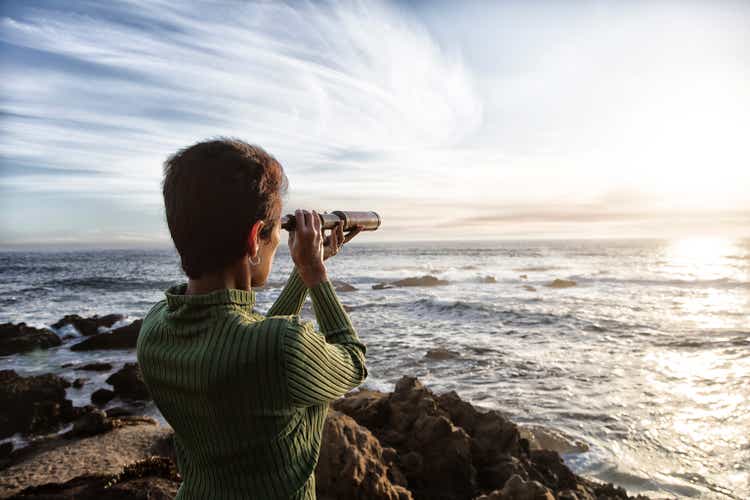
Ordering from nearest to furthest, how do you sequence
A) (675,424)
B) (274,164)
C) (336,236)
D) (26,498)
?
(274,164), (336,236), (26,498), (675,424)

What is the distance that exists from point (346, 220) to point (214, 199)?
80 cm

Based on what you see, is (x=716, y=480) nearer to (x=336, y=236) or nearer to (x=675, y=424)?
(x=675, y=424)

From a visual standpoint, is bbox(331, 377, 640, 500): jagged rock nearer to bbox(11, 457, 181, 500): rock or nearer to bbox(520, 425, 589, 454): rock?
bbox(520, 425, 589, 454): rock

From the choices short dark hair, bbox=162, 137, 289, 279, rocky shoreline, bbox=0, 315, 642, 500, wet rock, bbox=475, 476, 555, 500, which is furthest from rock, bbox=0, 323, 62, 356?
short dark hair, bbox=162, 137, 289, 279

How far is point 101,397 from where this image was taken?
9.51 m

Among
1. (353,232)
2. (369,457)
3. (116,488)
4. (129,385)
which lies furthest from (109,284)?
(353,232)

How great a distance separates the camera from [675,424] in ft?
25.0

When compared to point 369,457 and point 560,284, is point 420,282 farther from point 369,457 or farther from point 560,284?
point 369,457

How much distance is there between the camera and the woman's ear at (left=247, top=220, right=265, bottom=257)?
1.38m

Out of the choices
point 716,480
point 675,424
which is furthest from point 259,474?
point 675,424

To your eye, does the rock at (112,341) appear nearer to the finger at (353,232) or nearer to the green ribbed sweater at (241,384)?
the finger at (353,232)

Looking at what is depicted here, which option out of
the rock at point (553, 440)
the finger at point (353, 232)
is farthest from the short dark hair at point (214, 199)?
the rock at point (553, 440)

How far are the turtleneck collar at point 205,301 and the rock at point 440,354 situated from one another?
10.6 metres

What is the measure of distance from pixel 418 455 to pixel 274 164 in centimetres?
415
